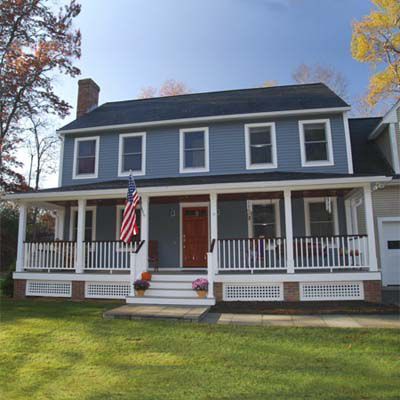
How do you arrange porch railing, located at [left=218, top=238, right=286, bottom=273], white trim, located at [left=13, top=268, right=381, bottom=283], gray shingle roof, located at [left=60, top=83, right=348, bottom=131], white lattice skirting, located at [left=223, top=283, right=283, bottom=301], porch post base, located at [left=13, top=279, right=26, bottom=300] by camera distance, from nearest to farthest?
white trim, located at [left=13, top=268, right=381, bottom=283]
white lattice skirting, located at [left=223, top=283, right=283, bottom=301]
porch railing, located at [left=218, top=238, right=286, bottom=273]
porch post base, located at [left=13, top=279, right=26, bottom=300]
gray shingle roof, located at [left=60, top=83, right=348, bottom=131]

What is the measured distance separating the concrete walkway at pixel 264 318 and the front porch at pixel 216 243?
3.67ft

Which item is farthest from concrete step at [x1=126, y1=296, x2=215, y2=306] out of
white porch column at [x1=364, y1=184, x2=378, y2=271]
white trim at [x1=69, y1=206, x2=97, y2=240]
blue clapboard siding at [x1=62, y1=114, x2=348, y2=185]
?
blue clapboard siding at [x1=62, y1=114, x2=348, y2=185]

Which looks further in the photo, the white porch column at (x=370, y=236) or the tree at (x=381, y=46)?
the tree at (x=381, y=46)

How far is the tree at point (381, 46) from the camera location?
1928 cm

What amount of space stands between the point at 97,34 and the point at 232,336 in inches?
506

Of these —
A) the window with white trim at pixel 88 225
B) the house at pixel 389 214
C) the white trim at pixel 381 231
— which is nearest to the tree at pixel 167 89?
the window with white trim at pixel 88 225

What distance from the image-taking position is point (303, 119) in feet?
38.4

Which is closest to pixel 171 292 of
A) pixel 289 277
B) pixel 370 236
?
pixel 289 277

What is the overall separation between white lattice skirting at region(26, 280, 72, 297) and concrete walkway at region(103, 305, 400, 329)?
3.08 meters

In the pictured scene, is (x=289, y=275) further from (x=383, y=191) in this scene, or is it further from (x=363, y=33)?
(x=363, y=33)

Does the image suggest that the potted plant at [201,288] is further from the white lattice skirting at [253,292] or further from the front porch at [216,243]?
the white lattice skirting at [253,292]

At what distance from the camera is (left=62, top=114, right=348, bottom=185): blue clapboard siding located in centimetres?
1145

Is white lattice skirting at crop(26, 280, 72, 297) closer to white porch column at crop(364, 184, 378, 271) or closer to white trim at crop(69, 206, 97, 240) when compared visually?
white trim at crop(69, 206, 97, 240)

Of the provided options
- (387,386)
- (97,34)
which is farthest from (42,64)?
(387,386)
